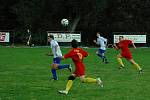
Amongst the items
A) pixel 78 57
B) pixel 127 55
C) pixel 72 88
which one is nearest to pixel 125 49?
pixel 127 55

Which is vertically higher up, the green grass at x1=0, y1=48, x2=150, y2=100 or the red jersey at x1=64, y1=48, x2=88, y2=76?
the red jersey at x1=64, y1=48, x2=88, y2=76

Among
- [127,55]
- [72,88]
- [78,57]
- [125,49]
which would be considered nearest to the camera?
[78,57]

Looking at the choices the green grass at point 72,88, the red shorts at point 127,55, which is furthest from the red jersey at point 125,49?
the green grass at point 72,88

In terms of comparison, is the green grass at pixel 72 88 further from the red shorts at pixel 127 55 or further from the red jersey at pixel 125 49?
the red jersey at pixel 125 49

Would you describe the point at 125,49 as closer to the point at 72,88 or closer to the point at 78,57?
the point at 72,88

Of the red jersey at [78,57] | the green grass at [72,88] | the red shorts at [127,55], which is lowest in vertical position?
the green grass at [72,88]

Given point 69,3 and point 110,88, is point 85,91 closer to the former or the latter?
point 110,88

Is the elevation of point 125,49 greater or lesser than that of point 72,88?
greater

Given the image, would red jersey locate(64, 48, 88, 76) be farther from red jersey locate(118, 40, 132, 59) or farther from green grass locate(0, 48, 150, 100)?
red jersey locate(118, 40, 132, 59)

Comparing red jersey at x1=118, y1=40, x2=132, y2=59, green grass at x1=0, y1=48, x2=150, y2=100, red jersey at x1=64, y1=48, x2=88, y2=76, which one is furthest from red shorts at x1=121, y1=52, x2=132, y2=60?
red jersey at x1=64, y1=48, x2=88, y2=76

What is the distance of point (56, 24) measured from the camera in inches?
2242

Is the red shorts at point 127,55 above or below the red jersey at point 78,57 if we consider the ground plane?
below

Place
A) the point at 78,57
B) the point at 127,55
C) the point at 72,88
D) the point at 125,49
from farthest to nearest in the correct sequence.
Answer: the point at 125,49 → the point at 127,55 → the point at 72,88 → the point at 78,57

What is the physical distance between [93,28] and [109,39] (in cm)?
281
